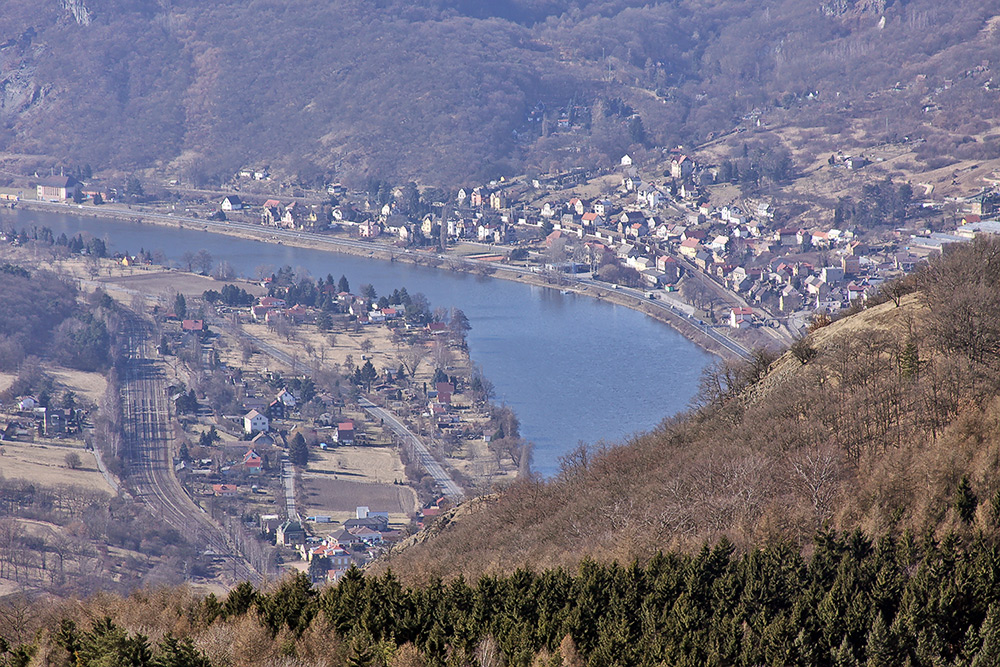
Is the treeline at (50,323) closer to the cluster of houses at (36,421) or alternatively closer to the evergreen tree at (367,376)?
the cluster of houses at (36,421)

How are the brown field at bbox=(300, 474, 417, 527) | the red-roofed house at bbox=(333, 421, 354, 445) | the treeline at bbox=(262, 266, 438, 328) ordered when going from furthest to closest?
the treeline at bbox=(262, 266, 438, 328)
the red-roofed house at bbox=(333, 421, 354, 445)
the brown field at bbox=(300, 474, 417, 527)

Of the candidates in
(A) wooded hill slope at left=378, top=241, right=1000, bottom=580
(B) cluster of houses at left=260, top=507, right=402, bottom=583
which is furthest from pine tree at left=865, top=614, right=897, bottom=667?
(B) cluster of houses at left=260, top=507, right=402, bottom=583

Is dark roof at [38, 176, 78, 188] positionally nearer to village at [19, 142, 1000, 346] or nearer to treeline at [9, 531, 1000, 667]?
village at [19, 142, 1000, 346]

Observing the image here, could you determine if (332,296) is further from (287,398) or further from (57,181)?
(57,181)

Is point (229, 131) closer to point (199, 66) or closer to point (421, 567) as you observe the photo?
point (199, 66)

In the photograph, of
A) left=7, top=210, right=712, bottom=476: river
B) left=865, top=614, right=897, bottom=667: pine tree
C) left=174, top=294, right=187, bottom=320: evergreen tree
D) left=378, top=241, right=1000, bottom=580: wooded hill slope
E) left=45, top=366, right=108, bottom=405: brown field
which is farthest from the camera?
left=174, top=294, right=187, bottom=320: evergreen tree
